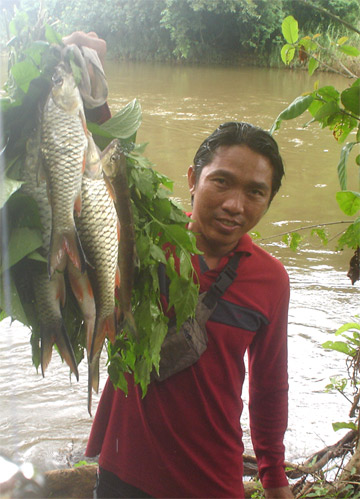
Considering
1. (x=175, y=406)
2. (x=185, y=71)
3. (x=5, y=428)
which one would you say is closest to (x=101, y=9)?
(x=185, y=71)

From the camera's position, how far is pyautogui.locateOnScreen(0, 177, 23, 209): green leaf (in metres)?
0.95

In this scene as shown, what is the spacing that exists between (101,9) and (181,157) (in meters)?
12.8

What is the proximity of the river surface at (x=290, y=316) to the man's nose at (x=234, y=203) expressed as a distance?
0.77m

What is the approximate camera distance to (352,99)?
6.30 feet

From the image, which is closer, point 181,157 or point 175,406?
point 175,406

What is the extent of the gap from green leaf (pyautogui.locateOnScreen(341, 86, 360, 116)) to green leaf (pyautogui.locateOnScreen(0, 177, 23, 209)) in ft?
4.38

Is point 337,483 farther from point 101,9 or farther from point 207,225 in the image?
point 101,9

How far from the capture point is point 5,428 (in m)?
3.37

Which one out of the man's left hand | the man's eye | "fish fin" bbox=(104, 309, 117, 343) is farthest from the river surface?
the man's left hand

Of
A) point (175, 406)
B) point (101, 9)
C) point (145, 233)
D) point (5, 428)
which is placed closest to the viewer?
point (145, 233)

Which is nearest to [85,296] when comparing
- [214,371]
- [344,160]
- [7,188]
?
[7,188]

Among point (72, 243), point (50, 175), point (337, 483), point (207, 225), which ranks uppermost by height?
point (50, 175)

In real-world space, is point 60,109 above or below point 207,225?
above

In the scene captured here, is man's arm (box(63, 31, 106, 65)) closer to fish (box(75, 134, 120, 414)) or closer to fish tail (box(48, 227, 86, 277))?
fish (box(75, 134, 120, 414))
